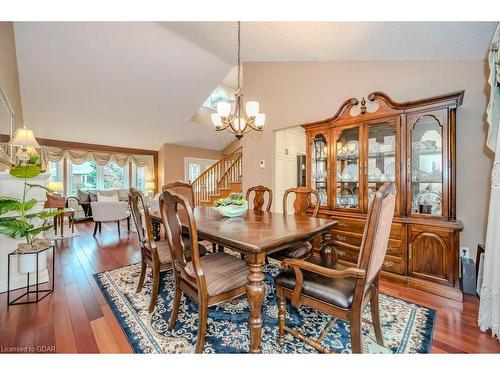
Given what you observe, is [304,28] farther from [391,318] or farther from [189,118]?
[189,118]

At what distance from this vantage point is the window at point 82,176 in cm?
659

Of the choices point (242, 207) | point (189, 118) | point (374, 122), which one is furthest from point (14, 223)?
point (189, 118)

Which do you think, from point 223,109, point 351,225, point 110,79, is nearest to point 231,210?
point 223,109

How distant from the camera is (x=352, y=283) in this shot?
1277mm

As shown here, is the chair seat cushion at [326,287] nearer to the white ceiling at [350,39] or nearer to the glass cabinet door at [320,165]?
the glass cabinet door at [320,165]

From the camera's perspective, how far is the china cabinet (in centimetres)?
202

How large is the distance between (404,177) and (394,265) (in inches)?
35.9

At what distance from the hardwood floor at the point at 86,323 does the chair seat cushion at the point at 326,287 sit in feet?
2.62

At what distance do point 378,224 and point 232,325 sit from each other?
126 centimetres

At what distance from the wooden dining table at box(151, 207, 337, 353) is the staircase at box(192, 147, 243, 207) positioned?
3.39 m

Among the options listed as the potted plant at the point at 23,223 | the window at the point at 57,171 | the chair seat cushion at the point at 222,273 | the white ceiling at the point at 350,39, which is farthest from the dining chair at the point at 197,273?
the window at the point at 57,171

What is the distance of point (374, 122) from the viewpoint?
2449mm

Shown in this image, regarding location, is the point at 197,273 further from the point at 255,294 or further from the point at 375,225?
the point at 375,225
